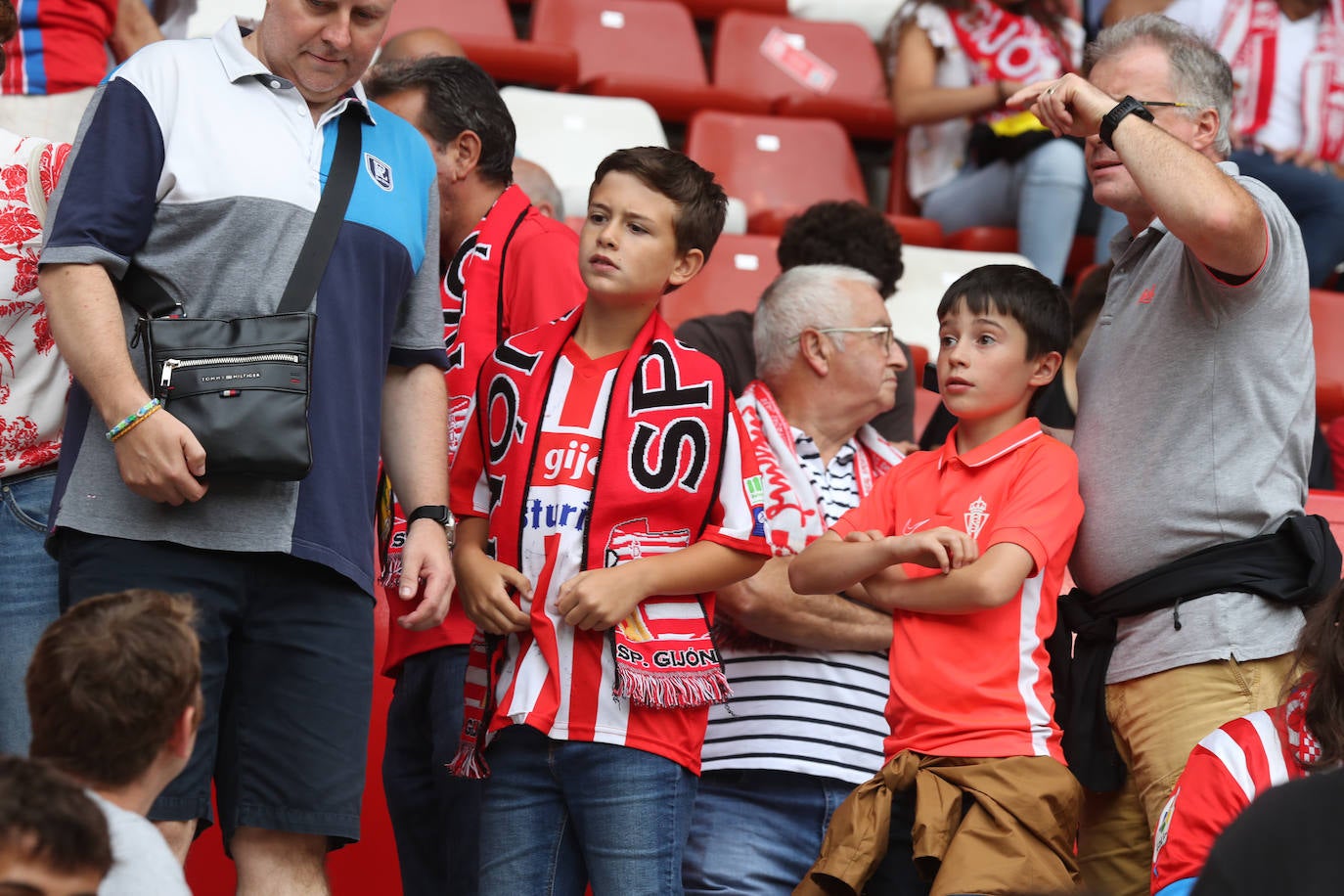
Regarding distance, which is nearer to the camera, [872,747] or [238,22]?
[238,22]

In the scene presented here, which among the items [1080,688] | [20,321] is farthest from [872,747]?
[20,321]

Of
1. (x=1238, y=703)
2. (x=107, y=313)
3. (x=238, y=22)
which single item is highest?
(x=238, y=22)

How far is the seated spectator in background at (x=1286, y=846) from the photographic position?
110 centimetres

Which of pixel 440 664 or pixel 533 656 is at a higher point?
pixel 533 656

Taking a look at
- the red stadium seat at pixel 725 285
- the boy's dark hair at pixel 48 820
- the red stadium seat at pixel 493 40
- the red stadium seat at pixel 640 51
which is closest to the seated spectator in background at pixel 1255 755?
the boy's dark hair at pixel 48 820

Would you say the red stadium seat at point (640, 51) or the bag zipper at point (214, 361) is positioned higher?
the bag zipper at point (214, 361)

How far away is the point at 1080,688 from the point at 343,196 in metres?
1.19

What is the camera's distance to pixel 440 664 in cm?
235

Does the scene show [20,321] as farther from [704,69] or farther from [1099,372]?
[704,69]

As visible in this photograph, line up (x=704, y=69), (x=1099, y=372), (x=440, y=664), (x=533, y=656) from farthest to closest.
Answer: (x=704, y=69)
(x=440, y=664)
(x=1099, y=372)
(x=533, y=656)

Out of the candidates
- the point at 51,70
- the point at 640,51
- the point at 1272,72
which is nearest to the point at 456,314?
the point at 51,70

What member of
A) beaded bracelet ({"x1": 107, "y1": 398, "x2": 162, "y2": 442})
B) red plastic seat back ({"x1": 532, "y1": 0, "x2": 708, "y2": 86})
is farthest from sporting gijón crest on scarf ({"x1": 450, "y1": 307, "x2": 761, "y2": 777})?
red plastic seat back ({"x1": 532, "y1": 0, "x2": 708, "y2": 86})

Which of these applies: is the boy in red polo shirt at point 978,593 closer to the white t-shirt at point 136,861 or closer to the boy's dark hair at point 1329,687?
the boy's dark hair at point 1329,687

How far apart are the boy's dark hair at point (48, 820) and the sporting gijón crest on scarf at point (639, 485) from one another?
78 centimetres
